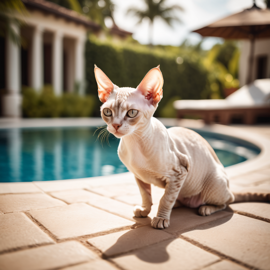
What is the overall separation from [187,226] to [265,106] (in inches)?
353

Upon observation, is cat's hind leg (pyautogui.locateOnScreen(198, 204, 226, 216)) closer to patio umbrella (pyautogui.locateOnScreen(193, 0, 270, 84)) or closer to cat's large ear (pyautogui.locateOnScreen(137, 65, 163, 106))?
cat's large ear (pyautogui.locateOnScreen(137, 65, 163, 106))

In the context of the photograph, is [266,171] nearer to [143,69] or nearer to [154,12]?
[143,69]

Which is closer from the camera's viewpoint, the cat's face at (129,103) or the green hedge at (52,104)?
the cat's face at (129,103)

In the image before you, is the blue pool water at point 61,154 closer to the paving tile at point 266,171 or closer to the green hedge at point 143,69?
the paving tile at point 266,171

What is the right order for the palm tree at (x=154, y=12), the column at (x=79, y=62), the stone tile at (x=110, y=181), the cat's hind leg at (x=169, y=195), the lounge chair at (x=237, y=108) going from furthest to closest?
the palm tree at (x=154, y=12) < the column at (x=79, y=62) < the lounge chair at (x=237, y=108) < the stone tile at (x=110, y=181) < the cat's hind leg at (x=169, y=195)

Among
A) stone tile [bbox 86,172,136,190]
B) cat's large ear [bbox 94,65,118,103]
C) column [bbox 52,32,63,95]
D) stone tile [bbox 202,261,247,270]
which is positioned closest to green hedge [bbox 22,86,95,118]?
column [bbox 52,32,63,95]

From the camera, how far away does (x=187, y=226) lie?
185cm

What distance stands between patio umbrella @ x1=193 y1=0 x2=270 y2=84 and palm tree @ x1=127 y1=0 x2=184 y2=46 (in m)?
14.2

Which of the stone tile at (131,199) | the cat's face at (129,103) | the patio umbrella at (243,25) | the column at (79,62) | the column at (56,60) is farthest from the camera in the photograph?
the column at (79,62)

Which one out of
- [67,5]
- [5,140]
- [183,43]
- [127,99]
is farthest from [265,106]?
[183,43]

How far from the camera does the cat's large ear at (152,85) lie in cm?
166

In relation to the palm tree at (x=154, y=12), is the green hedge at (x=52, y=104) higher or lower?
lower

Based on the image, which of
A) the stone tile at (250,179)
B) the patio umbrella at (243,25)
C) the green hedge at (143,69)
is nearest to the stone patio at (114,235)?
the stone tile at (250,179)

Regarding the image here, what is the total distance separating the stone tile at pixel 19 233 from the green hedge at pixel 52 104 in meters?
10.9
